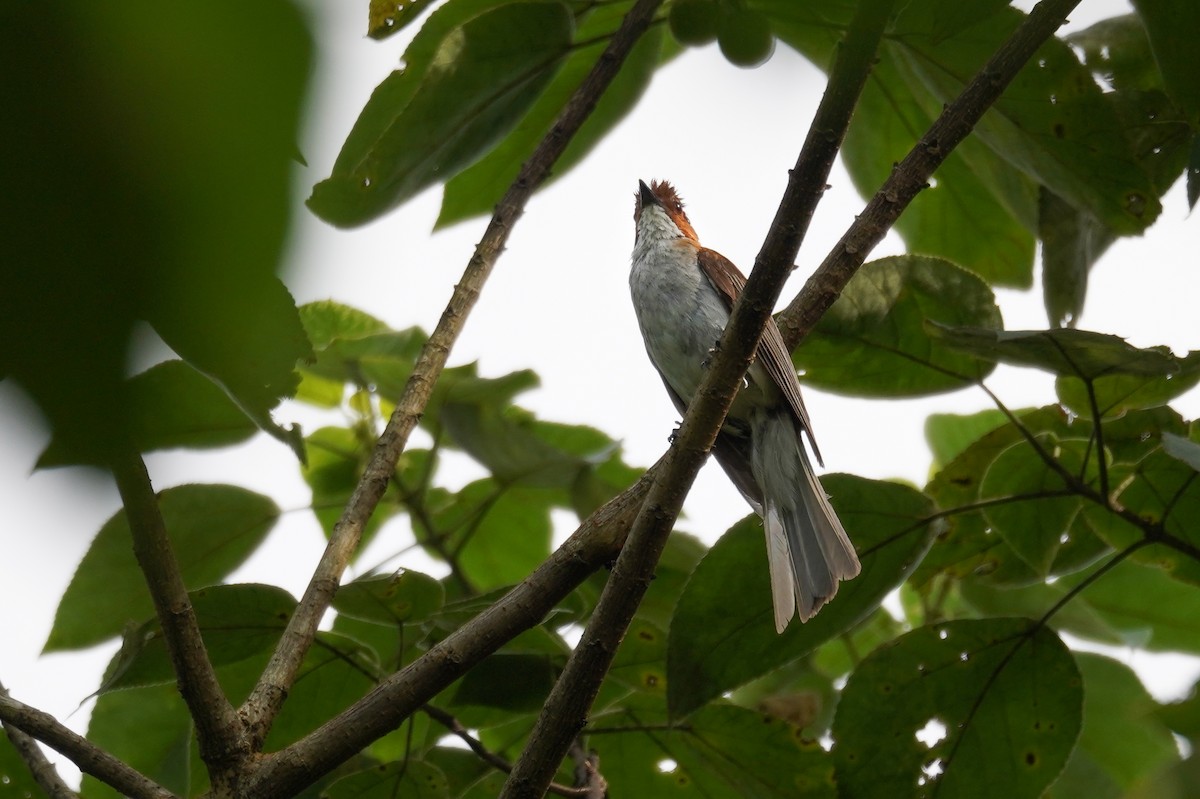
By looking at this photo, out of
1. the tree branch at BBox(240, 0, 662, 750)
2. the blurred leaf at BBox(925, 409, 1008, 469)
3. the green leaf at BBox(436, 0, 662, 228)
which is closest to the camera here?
the tree branch at BBox(240, 0, 662, 750)

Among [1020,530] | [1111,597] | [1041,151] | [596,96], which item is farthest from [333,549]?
[1111,597]

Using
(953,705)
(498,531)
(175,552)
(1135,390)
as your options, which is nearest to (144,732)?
(175,552)

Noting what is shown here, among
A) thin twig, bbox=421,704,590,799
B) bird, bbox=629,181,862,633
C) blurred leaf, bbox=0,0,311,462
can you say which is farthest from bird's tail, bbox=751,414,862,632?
blurred leaf, bbox=0,0,311,462

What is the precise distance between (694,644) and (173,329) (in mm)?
2038

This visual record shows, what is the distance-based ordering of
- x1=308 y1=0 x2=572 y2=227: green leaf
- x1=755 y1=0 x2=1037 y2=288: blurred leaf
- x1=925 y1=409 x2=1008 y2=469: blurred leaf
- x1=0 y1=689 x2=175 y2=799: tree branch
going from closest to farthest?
x1=0 y1=689 x2=175 y2=799: tree branch → x1=308 y1=0 x2=572 y2=227: green leaf → x1=755 y1=0 x2=1037 y2=288: blurred leaf → x1=925 y1=409 x2=1008 y2=469: blurred leaf

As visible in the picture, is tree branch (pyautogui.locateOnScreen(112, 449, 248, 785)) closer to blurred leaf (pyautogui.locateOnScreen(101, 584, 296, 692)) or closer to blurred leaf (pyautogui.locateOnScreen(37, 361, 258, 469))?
blurred leaf (pyautogui.locateOnScreen(101, 584, 296, 692))

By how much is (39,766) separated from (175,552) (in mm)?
590

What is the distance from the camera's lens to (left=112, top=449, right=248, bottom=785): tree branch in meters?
1.71

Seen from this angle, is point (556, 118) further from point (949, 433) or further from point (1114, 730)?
point (1114, 730)

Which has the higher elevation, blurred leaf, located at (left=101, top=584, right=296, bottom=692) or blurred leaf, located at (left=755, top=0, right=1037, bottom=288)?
blurred leaf, located at (left=755, top=0, right=1037, bottom=288)

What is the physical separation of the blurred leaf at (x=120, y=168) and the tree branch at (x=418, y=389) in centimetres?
171

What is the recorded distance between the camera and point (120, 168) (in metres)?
0.35

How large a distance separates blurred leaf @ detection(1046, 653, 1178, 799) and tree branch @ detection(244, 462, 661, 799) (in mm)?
1547

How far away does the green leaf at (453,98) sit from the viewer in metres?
2.45
